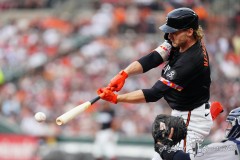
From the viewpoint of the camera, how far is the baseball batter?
664 cm

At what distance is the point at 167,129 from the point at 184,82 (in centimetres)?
131

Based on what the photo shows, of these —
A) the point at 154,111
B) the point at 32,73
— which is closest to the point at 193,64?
the point at 154,111

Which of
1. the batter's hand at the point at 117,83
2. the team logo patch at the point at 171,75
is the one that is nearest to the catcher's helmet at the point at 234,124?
the team logo patch at the point at 171,75

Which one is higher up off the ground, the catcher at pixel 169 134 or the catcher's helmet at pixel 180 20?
the catcher's helmet at pixel 180 20

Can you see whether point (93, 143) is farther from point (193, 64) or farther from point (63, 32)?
point (193, 64)

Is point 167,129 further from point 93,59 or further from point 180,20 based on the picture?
point 93,59

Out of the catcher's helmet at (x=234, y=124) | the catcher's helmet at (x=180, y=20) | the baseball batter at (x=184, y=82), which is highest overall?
the catcher's helmet at (x=180, y=20)

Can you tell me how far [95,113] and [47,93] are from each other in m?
1.75

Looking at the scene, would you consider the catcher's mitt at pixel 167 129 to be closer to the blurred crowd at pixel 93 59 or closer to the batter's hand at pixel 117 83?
the batter's hand at pixel 117 83

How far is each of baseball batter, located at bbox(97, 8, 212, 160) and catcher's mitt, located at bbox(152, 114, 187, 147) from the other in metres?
0.97

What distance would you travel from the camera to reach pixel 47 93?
17922 millimetres

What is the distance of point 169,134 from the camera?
5465mm

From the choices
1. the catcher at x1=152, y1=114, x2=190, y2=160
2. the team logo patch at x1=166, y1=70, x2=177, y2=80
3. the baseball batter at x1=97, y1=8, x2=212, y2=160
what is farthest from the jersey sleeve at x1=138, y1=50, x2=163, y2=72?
the catcher at x1=152, y1=114, x2=190, y2=160

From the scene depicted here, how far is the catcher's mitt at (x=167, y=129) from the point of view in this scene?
5.45m
